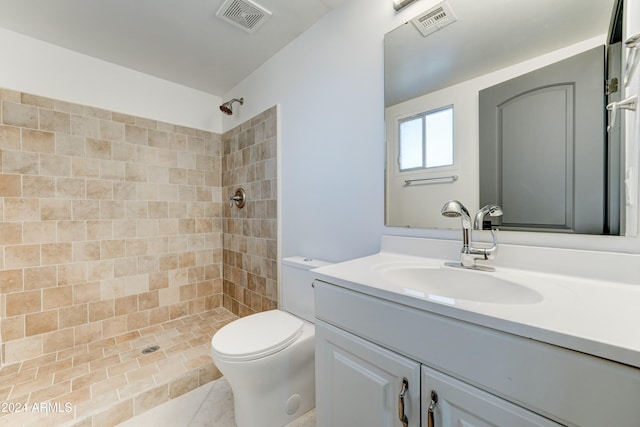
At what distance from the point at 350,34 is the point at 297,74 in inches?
18.6

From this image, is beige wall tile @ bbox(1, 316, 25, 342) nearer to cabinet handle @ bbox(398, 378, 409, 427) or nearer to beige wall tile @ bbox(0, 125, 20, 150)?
beige wall tile @ bbox(0, 125, 20, 150)

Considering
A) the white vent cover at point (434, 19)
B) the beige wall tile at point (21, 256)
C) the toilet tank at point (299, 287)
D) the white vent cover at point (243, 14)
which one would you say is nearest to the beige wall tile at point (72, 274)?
the beige wall tile at point (21, 256)

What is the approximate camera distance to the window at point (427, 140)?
1.12 metres

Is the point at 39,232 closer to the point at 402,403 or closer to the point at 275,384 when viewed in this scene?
the point at 275,384

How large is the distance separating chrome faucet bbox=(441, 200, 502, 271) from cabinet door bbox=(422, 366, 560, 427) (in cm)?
47

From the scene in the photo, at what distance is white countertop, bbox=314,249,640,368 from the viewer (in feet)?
1.43

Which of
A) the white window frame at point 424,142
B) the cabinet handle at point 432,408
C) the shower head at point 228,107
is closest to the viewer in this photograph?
the cabinet handle at point 432,408

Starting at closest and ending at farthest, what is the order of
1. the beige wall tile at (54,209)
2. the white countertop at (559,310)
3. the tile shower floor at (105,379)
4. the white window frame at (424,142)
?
1. the white countertop at (559,310)
2. the white window frame at (424,142)
3. the tile shower floor at (105,379)
4. the beige wall tile at (54,209)

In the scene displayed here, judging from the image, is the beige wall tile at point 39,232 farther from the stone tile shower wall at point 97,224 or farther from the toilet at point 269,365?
the toilet at point 269,365

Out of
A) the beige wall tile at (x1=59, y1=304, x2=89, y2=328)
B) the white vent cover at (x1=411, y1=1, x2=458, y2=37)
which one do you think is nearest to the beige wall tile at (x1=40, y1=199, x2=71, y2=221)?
the beige wall tile at (x1=59, y1=304, x2=89, y2=328)

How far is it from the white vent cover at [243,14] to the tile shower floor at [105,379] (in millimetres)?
2170

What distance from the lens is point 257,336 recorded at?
1.27 m

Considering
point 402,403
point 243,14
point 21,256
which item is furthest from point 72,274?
point 402,403

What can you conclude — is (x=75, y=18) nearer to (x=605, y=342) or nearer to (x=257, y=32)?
(x=257, y=32)
